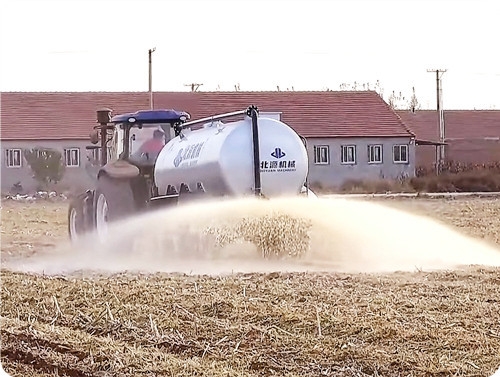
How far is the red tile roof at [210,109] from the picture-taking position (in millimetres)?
4984

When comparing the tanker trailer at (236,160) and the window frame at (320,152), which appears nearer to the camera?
the tanker trailer at (236,160)

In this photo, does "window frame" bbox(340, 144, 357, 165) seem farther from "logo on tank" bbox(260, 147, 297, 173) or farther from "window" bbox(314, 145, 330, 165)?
"logo on tank" bbox(260, 147, 297, 173)

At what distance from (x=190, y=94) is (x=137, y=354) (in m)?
1.73

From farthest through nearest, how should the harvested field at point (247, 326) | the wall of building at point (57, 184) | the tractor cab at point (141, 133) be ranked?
1. the tractor cab at point (141, 133)
2. the wall of building at point (57, 184)
3. the harvested field at point (247, 326)

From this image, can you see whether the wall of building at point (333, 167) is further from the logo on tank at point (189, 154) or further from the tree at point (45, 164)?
the logo on tank at point (189, 154)

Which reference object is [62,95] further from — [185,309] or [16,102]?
[185,309]

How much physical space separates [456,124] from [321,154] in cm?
87

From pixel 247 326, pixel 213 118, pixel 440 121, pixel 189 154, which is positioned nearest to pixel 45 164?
pixel 189 154

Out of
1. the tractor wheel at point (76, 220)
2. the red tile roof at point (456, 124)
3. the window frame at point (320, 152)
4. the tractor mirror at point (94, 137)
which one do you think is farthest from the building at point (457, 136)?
the tractor wheel at point (76, 220)

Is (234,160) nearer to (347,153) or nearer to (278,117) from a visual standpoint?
(278,117)

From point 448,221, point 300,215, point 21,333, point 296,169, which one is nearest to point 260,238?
point 300,215

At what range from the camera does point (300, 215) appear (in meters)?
5.50

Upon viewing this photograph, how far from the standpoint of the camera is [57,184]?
5.40 m

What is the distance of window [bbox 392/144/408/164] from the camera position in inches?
222
